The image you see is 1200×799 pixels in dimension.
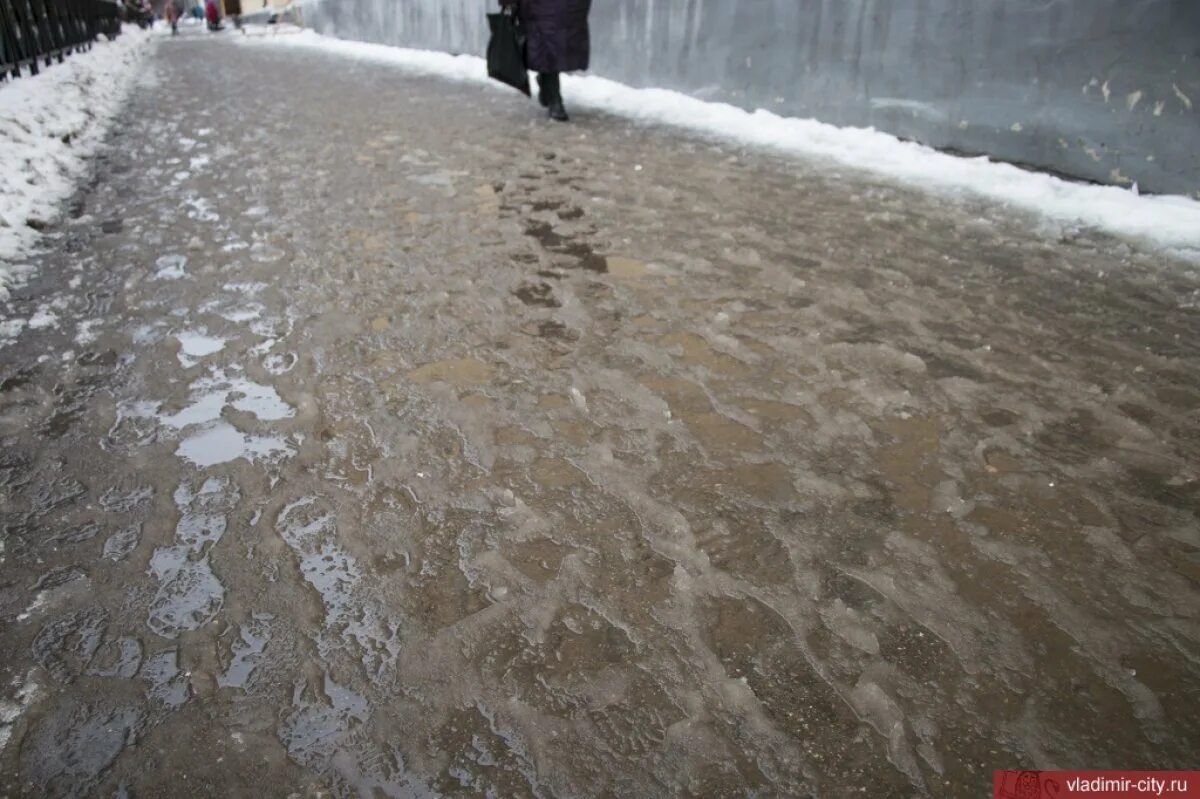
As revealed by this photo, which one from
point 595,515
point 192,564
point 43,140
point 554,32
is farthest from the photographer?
point 554,32

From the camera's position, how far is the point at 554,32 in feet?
27.5

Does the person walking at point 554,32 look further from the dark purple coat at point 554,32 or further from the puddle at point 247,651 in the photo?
the puddle at point 247,651

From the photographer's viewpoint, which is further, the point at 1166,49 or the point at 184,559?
the point at 1166,49

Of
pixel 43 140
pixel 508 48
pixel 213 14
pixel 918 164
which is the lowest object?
pixel 918 164

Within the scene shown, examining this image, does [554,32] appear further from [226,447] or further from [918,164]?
[226,447]

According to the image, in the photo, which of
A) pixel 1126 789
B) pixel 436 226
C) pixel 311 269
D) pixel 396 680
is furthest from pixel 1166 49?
pixel 396 680

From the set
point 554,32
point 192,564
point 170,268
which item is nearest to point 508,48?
point 554,32

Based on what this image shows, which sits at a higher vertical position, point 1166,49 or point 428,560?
point 1166,49

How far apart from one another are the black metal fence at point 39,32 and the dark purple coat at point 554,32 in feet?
21.2

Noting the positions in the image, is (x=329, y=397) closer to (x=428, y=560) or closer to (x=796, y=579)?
(x=428, y=560)

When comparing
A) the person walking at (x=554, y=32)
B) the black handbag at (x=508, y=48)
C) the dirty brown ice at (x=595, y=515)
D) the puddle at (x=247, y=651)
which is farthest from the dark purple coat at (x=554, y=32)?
the puddle at (x=247, y=651)

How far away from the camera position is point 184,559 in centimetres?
206

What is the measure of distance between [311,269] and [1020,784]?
12.9ft

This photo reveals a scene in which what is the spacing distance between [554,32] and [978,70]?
Answer: 4515mm
